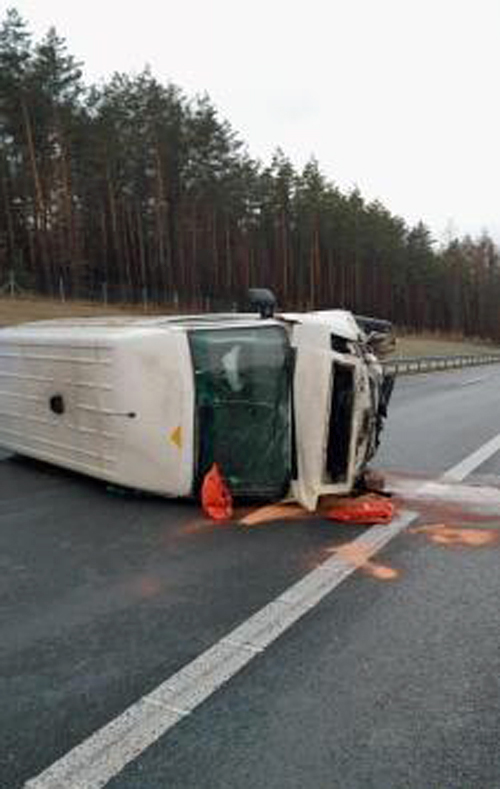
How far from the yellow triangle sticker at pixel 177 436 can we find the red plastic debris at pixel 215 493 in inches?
12.7

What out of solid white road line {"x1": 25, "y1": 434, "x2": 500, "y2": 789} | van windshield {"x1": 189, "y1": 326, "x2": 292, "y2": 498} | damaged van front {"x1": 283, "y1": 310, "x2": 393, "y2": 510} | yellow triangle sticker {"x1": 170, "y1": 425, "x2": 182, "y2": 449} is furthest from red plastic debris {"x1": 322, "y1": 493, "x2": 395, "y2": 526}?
yellow triangle sticker {"x1": 170, "y1": 425, "x2": 182, "y2": 449}

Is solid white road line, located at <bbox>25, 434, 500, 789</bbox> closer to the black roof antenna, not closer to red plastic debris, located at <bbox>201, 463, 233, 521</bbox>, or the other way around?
red plastic debris, located at <bbox>201, 463, 233, 521</bbox>

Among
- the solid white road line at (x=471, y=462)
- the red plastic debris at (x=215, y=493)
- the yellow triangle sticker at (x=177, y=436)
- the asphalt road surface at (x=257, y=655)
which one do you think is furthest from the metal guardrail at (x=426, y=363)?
the asphalt road surface at (x=257, y=655)

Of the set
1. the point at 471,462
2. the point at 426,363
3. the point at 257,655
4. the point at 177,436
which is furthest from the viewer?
the point at 426,363

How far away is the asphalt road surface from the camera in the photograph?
3014mm

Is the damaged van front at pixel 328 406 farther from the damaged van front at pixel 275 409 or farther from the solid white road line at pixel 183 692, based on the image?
the solid white road line at pixel 183 692

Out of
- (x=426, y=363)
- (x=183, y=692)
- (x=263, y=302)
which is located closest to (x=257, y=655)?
(x=183, y=692)

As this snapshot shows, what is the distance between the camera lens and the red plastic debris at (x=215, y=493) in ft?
21.7

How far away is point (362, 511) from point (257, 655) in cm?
279

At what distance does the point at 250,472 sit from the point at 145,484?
0.84m

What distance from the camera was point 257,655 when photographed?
12.7 ft

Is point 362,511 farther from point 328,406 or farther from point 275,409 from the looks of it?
point 275,409

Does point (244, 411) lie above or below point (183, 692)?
above

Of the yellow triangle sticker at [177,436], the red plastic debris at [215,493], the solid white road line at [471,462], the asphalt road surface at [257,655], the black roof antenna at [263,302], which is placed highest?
the black roof antenna at [263,302]
